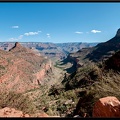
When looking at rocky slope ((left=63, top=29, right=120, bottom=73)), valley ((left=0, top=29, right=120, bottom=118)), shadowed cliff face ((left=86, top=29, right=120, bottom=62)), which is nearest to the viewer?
valley ((left=0, top=29, right=120, bottom=118))

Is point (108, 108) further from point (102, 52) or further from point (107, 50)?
point (102, 52)

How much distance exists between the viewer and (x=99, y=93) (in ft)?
16.0

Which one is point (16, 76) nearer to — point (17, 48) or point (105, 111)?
point (17, 48)

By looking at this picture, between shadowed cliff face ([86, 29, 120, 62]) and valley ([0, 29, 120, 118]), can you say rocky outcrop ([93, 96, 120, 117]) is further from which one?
shadowed cliff face ([86, 29, 120, 62])

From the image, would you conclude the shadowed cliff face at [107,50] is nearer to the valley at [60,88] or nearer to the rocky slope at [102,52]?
the rocky slope at [102,52]

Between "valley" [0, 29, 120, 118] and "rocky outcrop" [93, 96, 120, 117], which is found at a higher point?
"rocky outcrop" [93, 96, 120, 117]

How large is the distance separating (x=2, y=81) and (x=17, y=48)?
32708 mm

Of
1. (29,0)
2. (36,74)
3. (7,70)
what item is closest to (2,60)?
(7,70)

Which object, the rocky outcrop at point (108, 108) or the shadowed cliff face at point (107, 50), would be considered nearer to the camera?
the rocky outcrop at point (108, 108)

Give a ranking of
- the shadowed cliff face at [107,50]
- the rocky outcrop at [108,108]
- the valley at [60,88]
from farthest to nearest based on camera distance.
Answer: the shadowed cliff face at [107,50] → the valley at [60,88] → the rocky outcrop at [108,108]

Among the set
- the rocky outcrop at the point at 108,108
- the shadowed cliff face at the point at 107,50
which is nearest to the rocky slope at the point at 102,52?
the shadowed cliff face at the point at 107,50

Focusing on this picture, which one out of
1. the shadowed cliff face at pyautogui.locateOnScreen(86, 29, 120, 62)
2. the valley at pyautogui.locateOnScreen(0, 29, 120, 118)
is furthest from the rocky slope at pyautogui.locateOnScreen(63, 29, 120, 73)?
the valley at pyautogui.locateOnScreen(0, 29, 120, 118)

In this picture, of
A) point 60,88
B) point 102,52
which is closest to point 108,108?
point 60,88

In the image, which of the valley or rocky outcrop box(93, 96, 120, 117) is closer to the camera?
rocky outcrop box(93, 96, 120, 117)
